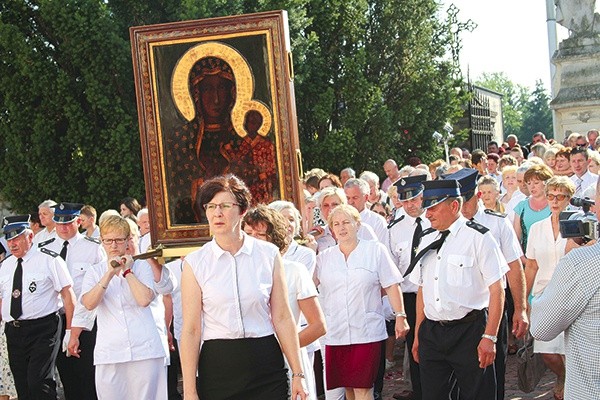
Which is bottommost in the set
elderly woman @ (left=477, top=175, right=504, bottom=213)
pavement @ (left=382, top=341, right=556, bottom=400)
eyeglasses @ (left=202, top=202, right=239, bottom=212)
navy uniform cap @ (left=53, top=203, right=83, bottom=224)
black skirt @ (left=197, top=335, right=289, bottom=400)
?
pavement @ (left=382, top=341, right=556, bottom=400)

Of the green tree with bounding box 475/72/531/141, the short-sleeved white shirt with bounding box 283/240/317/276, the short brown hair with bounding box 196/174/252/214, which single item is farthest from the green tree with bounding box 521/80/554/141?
the short brown hair with bounding box 196/174/252/214

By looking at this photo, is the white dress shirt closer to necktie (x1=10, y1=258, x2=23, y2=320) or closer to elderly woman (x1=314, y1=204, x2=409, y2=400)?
necktie (x1=10, y1=258, x2=23, y2=320)

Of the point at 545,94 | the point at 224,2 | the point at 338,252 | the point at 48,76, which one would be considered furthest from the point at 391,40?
the point at 545,94

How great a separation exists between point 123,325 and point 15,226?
2945 mm

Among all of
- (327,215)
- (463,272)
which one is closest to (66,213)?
(327,215)

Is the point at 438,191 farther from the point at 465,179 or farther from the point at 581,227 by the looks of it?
the point at 581,227

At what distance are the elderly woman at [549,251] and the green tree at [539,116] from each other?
7887 cm

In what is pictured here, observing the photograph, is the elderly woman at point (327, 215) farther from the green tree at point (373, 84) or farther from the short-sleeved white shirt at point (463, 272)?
the green tree at point (373, 84)

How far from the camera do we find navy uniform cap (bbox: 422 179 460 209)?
765 centimetres

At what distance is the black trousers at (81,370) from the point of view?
1082 centimetres

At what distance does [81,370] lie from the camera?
11.2m

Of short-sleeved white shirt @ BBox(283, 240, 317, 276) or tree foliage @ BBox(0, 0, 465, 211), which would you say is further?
tree foliage @ BBox(0, 0, 465, 211)

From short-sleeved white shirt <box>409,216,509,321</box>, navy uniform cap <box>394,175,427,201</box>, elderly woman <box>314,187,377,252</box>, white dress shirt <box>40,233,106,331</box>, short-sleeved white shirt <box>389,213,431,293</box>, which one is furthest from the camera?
white dress shirt <box>40,233,106,331</box>

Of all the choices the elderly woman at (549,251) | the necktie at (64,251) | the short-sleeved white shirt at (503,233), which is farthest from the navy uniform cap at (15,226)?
the elderly woman at (549,251)
